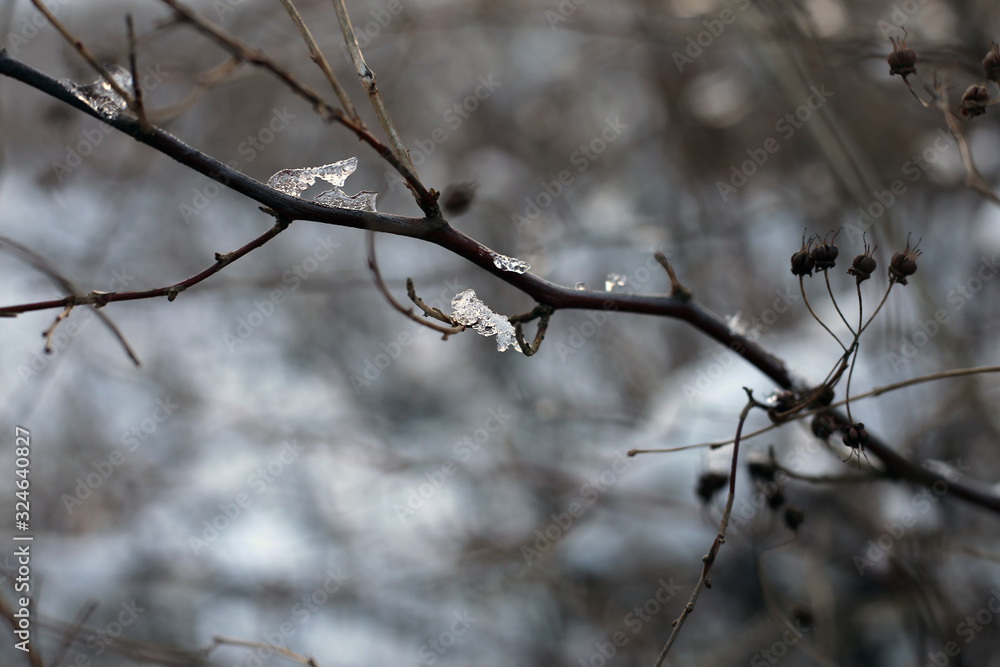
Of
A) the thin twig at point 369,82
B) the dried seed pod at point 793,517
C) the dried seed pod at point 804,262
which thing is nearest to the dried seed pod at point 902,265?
the dried seed pod at point 804,262

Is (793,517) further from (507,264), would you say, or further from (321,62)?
(321,62)

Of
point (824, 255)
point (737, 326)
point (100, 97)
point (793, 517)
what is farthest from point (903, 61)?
point (100, 97)

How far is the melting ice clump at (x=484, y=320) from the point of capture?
1.05m

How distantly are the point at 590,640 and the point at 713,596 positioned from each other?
2.56 ft

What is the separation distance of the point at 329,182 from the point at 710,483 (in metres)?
1.18

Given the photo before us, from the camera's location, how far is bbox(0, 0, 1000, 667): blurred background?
2816 millimetres

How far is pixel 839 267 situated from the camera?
4012mm

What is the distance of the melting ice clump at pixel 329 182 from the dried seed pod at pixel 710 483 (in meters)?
1.10

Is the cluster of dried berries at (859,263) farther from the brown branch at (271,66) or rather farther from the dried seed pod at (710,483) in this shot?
the brown branch at (271,66)

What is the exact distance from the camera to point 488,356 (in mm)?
4766

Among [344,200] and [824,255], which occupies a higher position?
[824,255]

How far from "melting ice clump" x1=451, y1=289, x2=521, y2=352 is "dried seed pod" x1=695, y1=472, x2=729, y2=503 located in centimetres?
78

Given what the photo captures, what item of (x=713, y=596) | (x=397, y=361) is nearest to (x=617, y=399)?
(x=713, y=596)

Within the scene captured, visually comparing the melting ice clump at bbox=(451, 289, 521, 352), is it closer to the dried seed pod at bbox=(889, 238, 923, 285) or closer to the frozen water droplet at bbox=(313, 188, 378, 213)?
the frozen water droplet at bbox=(313, 188, 378, 213)
